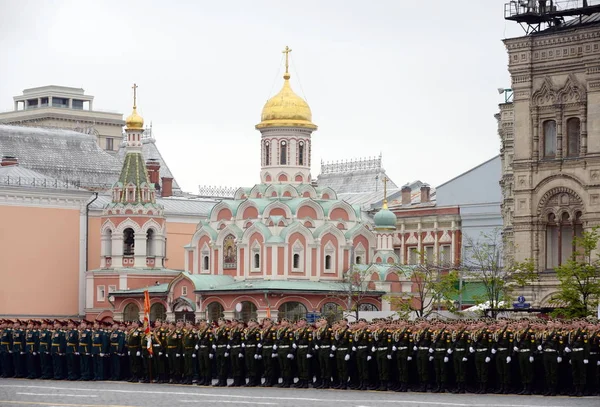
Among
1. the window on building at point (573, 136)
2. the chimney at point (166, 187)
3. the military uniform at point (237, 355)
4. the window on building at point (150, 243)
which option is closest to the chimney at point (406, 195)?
the chimney at point (166, 187)

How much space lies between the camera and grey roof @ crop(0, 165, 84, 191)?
6166cm

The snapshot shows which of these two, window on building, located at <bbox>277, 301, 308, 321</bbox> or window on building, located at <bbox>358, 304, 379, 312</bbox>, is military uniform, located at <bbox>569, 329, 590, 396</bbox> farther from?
window on building, located at <bbox>358, 304, 379, 312</bbox>

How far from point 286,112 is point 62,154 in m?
18.8

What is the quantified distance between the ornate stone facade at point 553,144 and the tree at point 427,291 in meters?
5.01

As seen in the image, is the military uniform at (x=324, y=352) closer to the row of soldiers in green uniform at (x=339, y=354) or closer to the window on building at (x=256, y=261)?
the row of soldiers in green uniform at (x=339, y=354)

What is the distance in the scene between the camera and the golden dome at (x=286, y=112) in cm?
6247

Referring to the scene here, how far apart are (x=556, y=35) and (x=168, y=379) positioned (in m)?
15.4

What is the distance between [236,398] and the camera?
24.1 m

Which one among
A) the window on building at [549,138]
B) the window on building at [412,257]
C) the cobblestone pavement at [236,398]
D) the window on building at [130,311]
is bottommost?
the cobblestone pavement at [236,398]

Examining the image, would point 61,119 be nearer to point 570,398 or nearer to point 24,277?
point 24,277

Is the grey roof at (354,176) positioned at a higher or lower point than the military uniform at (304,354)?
higher

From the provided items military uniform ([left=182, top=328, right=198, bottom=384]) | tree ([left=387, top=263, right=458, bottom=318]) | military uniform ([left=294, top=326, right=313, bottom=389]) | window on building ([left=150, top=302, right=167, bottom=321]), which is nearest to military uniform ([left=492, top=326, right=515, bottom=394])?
military uniform ([left=294, top=326, right=313, bottom=389])

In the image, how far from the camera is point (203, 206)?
70312 millimetres

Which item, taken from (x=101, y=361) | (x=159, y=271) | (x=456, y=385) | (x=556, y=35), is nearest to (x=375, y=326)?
(x=456, y=385)
